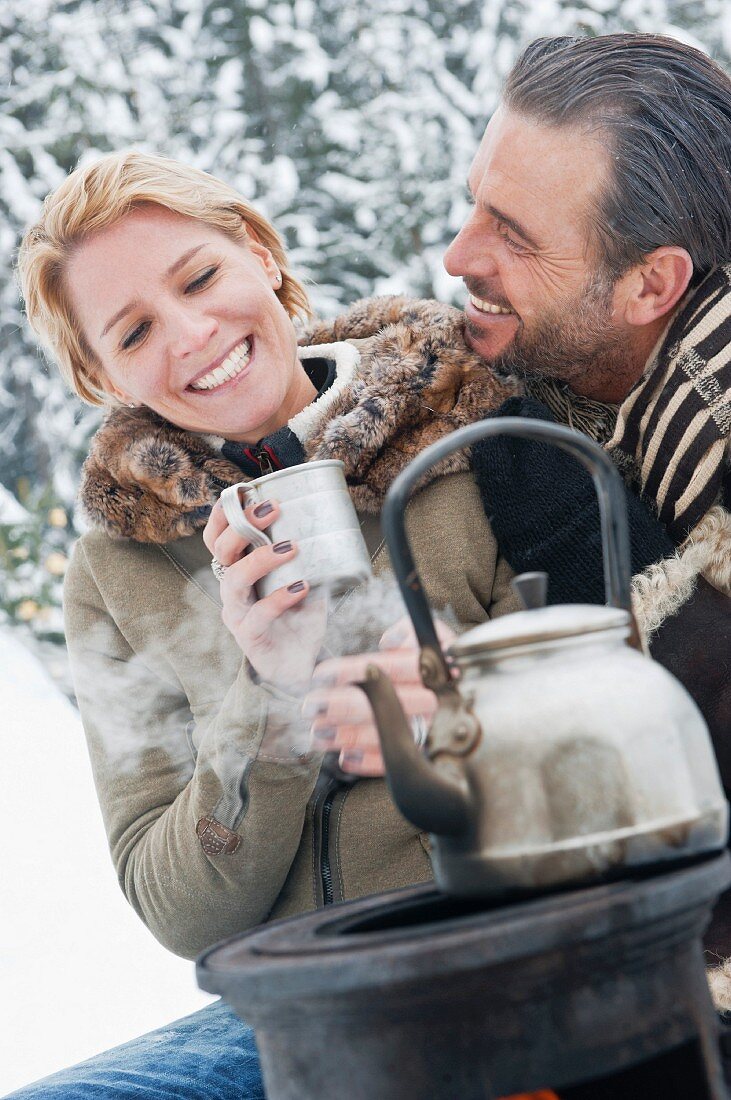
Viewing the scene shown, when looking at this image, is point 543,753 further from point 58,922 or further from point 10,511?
point 10,511

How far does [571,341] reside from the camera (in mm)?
2236

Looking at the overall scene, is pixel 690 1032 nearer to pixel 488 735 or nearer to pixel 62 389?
pixel 488 735

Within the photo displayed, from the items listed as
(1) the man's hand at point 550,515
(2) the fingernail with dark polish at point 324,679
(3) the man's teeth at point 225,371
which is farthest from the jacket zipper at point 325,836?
(3) the man's teeth at point 225,371

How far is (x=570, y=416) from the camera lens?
232 cm

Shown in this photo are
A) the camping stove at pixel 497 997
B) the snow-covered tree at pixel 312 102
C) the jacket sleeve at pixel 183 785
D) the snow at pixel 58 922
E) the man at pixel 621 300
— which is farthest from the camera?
the snow-covered tree at pixel 312 102

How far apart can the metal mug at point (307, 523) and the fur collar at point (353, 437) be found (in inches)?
18.7

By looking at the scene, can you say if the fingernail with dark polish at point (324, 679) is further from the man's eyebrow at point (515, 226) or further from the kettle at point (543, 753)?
the man's eyebrow at point (515, 226)

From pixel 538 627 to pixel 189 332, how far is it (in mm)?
1170

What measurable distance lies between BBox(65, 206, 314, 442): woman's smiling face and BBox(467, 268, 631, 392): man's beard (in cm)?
48

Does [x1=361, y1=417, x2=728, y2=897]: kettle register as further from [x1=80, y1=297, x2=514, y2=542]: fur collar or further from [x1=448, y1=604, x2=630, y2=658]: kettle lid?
[x1=80, y1=297, x2=514, y2=542]: fur collar

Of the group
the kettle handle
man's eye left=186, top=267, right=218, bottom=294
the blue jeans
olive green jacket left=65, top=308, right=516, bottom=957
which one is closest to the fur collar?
olive green jacket left=65, top=308, right=516, bottom=957

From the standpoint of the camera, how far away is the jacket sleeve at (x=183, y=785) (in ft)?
5.91

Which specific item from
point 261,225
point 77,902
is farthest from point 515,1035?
point 77,902

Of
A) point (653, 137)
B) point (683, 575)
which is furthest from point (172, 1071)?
point (653, 137)
